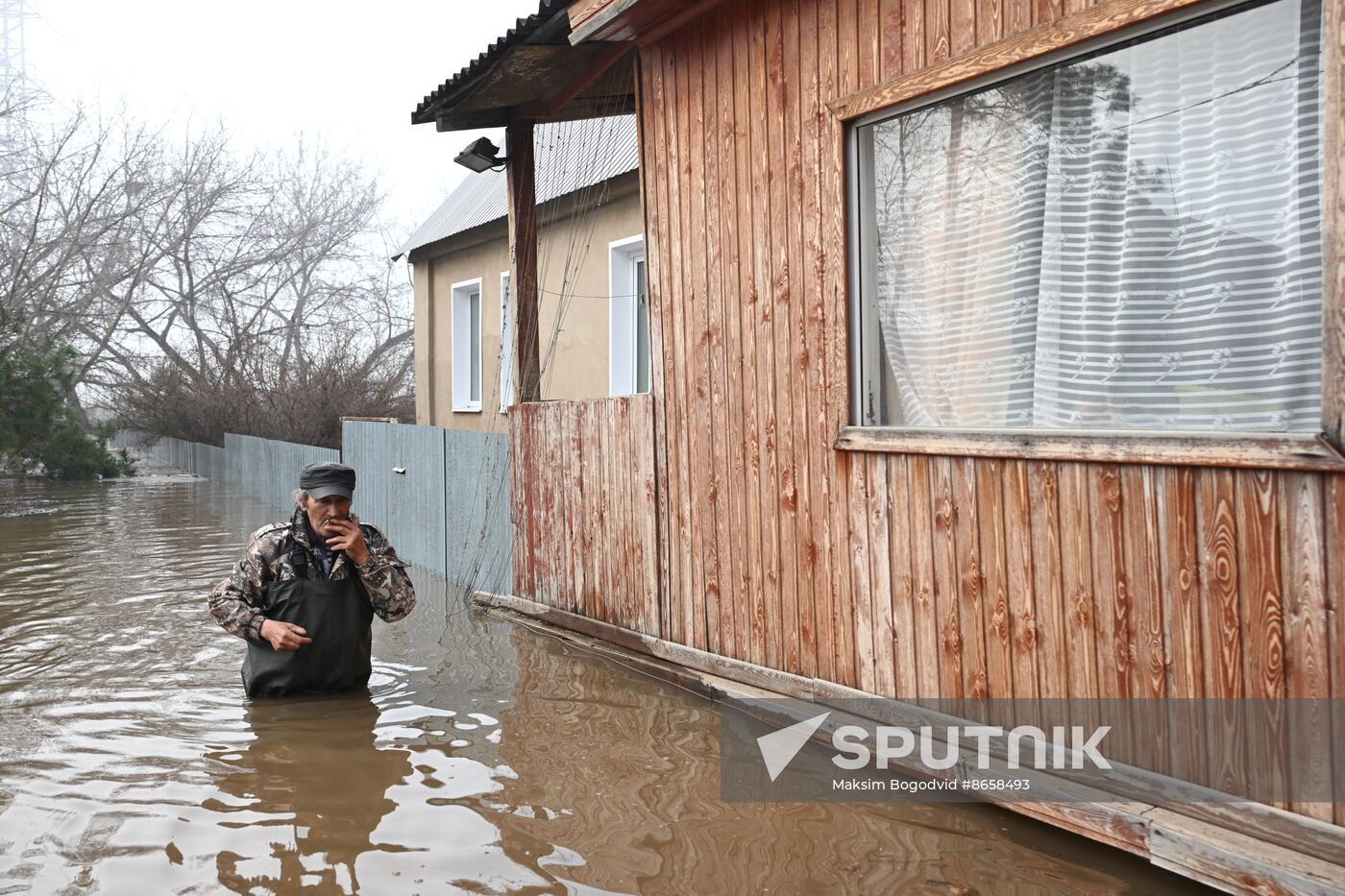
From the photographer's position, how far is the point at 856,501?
521cm

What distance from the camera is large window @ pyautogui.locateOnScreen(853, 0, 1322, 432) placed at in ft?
12.0

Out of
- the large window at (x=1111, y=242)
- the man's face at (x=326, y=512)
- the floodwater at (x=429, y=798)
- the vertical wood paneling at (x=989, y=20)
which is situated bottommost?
the floodwater at (x=429, y=798)

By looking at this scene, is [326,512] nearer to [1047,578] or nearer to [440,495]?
[1047,578]

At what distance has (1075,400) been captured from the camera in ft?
14.2

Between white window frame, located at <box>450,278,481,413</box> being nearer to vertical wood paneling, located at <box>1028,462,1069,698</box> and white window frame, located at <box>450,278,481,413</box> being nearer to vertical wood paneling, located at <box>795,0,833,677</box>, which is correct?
vertical wood paneling, located at <box>795,0,833,677</box>

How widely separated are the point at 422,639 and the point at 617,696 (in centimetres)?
235

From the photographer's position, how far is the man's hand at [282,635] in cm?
595

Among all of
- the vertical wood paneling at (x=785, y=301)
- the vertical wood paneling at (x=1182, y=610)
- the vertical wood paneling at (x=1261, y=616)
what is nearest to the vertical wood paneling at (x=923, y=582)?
the vertical wood paneling at (x=785, y=301)

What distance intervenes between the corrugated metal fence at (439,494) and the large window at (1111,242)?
469cm

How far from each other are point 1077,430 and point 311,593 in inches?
152

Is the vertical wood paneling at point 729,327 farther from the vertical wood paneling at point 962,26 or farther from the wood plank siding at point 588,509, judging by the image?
the vertical wood paneling at point 962,26

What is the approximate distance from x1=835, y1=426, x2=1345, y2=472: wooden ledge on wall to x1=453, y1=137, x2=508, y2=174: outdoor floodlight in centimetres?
476

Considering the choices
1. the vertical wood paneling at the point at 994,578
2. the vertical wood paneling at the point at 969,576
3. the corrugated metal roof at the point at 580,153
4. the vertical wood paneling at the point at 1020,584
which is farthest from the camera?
the corrugated metal roof at the point at 580,153

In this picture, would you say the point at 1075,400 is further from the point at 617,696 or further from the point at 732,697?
the point at 617,696
